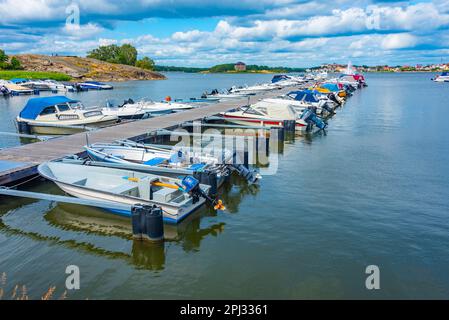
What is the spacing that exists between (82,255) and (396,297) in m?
7.90

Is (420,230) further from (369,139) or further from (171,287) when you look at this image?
(369,139)

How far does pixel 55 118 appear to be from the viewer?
26609mm

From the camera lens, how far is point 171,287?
860cm

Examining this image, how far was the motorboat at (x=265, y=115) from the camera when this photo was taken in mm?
28553

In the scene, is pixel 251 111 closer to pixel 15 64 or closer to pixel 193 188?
pixel 193 188

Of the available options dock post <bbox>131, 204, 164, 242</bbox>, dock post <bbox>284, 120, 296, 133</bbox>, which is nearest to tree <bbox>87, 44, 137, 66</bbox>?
dock post <bbox>284, 120, 296, 133</bbox>

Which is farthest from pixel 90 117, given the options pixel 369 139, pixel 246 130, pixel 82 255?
pixel 369 139

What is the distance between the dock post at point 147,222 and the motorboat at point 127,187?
87cm

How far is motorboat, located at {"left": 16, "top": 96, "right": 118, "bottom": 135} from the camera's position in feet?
86.2

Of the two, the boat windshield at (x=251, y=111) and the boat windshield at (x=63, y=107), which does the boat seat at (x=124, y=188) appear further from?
the boat windshield at (x=251, y=111)

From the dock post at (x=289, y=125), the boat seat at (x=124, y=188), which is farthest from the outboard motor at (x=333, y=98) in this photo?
the boat seat at (x=124, y=188)

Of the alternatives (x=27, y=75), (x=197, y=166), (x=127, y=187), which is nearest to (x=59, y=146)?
(x=127, y=187)

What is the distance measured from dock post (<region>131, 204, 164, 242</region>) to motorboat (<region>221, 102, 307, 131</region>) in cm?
1940

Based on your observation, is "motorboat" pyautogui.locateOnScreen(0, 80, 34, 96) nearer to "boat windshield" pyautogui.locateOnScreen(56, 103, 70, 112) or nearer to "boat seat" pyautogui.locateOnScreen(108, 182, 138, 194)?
"boat windshield" pyautogui.locateOnScreen(56, 103, 70, 112)
